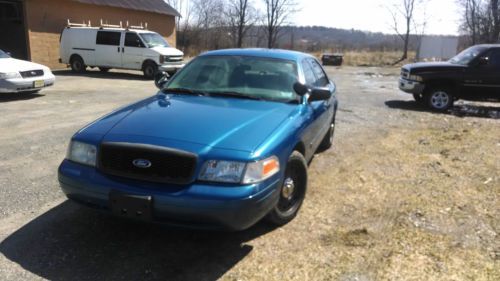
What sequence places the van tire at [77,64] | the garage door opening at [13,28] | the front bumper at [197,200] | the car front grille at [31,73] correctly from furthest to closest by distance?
the garage door opening at [13,28], the van tire at [77,64], the car front grille at [31,73], the front bumper at [197,200]

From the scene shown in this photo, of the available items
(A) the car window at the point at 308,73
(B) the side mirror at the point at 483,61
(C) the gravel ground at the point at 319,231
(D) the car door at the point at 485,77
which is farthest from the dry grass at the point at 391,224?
(B) the side mirror at the point at 483,61

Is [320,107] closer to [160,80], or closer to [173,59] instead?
[160,80]

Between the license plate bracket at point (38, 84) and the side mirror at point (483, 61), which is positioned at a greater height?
the side mirror at point (483, 61)

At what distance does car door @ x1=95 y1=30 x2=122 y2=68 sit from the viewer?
18312 mm

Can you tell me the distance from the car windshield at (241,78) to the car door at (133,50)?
44.3ft

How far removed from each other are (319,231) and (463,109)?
10323mm

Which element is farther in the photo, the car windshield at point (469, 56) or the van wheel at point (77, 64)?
the van wheel at point (77, 64)

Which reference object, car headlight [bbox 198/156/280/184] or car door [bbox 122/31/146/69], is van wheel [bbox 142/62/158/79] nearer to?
car door [bbox 122/31/146/69]

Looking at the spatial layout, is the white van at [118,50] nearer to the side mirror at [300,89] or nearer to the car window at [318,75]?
the car window at [318,75]

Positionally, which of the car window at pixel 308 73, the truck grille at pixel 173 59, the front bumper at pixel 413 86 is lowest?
the front bumper at pixel 413 86

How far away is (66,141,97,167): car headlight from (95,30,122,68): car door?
15.5 m

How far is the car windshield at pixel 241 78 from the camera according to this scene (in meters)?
4.65

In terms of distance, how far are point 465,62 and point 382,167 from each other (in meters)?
7.48

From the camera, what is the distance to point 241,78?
15.9 feet
